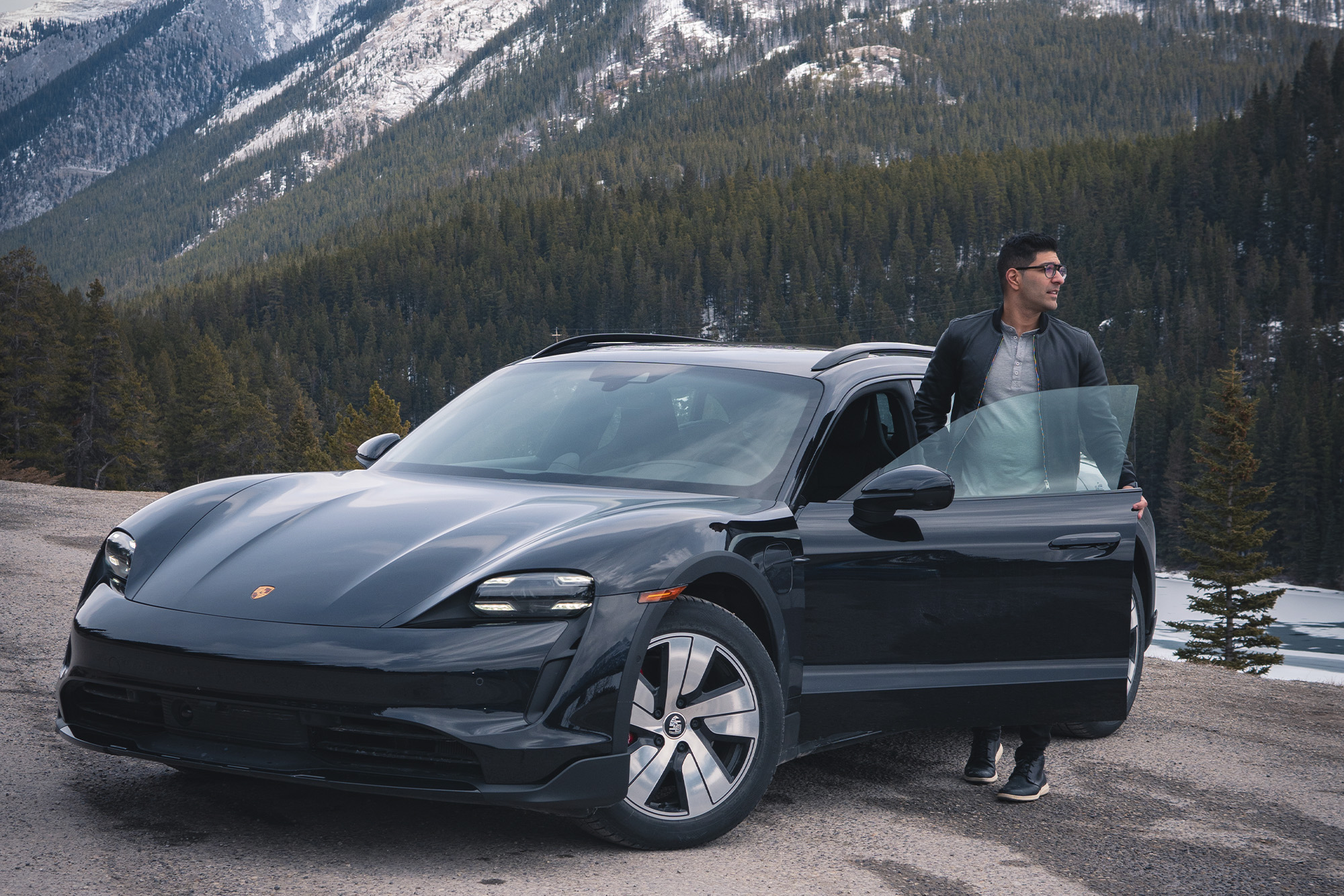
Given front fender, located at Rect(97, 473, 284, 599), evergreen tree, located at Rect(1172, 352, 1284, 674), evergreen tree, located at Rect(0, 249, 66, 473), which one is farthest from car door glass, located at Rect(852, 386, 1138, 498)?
Answer: evergreen tree, located at Rect(0, 249, 66, 473)

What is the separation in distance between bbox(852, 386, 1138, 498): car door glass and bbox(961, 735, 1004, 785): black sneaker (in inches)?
38.8

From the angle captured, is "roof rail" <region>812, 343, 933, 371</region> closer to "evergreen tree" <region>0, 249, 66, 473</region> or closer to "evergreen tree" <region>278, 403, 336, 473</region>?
"evergreen tree" <region>0, 249, 66, 473</region>

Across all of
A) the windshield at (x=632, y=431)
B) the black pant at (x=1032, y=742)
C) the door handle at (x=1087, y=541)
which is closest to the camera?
the windshield at (x=632, y=431)

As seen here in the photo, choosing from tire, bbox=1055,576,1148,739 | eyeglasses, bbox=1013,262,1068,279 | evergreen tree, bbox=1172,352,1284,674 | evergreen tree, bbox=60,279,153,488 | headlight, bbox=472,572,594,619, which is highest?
eyeglasses, bbox=1013,262,1068,279

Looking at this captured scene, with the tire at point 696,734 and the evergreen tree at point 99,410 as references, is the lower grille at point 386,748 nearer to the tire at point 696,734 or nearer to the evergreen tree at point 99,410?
the tire at point 696,734

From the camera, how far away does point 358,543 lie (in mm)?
3625

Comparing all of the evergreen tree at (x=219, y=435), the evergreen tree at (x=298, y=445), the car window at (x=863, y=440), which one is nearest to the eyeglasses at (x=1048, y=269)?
the car window at (x=863, y=440)

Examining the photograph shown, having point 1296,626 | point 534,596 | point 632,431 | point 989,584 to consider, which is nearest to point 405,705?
point 534,596

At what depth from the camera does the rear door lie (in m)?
4.01

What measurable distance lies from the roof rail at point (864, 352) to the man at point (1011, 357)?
25 centimetres

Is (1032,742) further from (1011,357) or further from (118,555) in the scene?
(118,555)

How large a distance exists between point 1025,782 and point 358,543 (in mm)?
2537

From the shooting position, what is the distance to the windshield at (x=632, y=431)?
4.23 meters

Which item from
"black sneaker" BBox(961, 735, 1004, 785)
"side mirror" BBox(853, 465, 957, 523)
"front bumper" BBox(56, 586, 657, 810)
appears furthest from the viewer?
"black sneaker" BBox(961, 735, 1004, 785)
